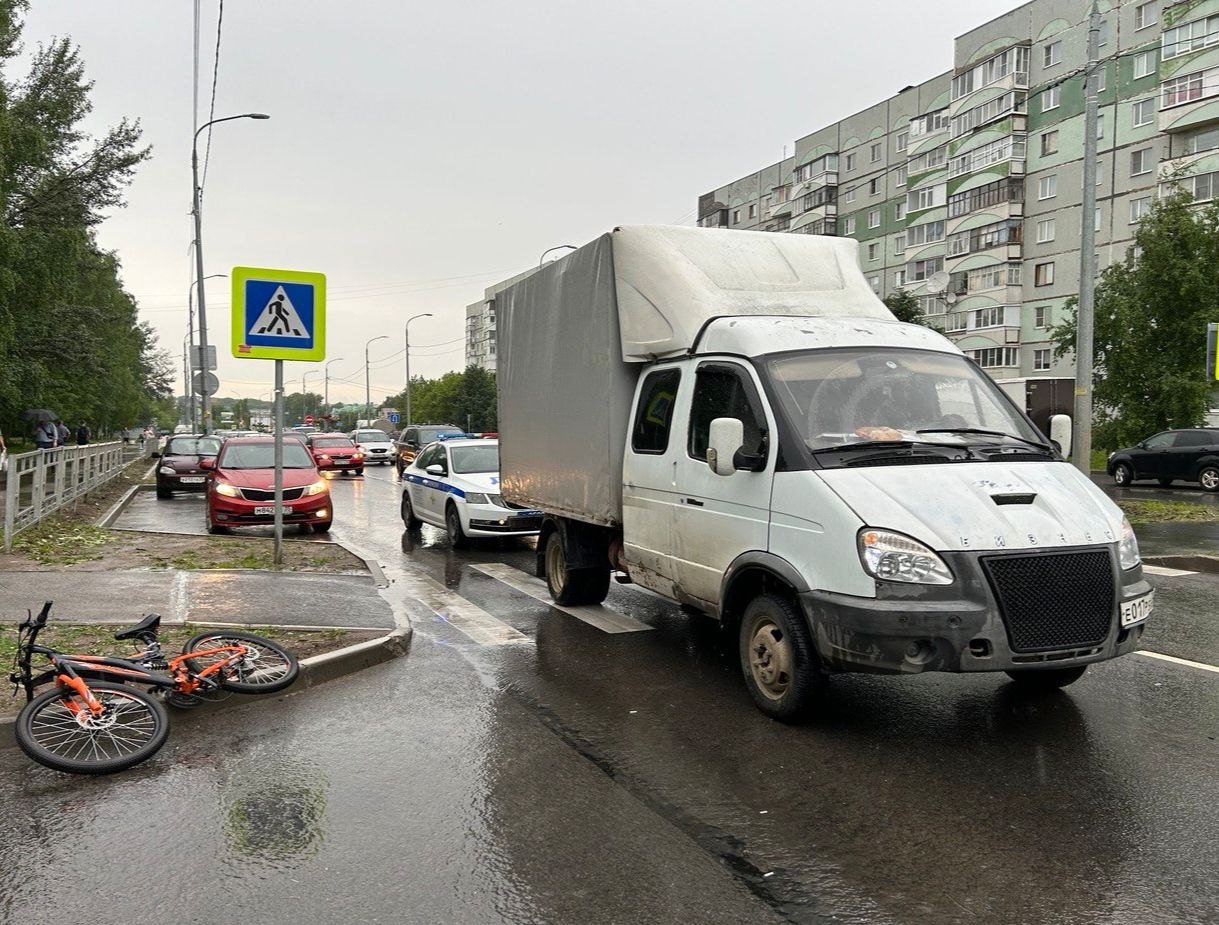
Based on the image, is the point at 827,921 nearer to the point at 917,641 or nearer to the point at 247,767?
the point at 917,641

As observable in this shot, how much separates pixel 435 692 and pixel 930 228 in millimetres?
58571

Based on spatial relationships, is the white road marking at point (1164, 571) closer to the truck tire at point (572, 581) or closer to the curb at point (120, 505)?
the truck tire at point (572, 581)

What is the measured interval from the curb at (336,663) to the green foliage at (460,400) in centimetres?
5742

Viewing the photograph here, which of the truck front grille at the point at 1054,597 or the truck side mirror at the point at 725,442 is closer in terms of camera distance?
the truck front grille at the point at 1054,597

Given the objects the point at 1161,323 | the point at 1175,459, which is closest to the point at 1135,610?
the point at 1175,459

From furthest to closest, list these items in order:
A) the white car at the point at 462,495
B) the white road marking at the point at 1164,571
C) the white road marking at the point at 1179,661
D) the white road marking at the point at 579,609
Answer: the white car at the point at 462,495, the white road marking at the point at 1164,571, the white road marking at the point at 579,609, the white road marking at the point at 1179,661

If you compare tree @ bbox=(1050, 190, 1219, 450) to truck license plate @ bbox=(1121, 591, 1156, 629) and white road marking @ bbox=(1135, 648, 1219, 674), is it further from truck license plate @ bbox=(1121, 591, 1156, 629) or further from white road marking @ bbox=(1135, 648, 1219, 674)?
truck license plate @ bbox=(1121, 591, 1156, 629)

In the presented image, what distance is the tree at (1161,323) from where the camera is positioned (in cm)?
2841

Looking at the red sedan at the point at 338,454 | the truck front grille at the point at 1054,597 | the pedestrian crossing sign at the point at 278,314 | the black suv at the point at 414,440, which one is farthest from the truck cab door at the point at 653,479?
the black suv at the point at 414,440

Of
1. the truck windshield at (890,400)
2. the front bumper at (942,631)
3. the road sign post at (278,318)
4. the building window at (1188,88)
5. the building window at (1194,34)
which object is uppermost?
the building window at (1194,34)

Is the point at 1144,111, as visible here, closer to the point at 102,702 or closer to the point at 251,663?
the point at 251,663

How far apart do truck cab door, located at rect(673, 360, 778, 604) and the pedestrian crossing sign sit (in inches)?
205

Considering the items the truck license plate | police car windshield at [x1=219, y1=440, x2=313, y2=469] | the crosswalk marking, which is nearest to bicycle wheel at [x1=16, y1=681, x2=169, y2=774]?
the crosswalk marking

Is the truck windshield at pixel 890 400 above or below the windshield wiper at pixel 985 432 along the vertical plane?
above
